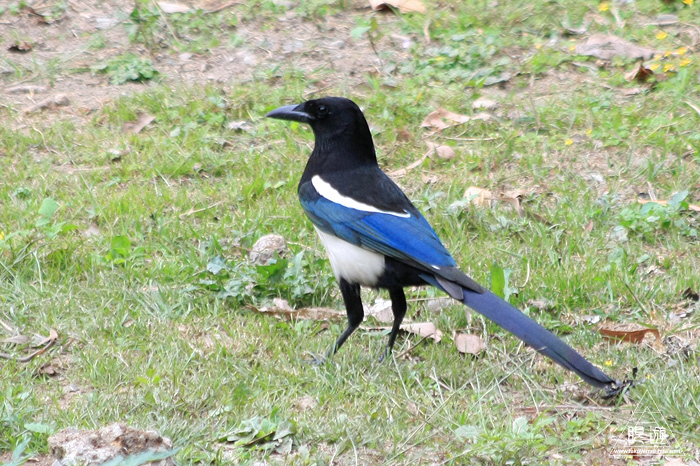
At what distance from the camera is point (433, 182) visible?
4922mm

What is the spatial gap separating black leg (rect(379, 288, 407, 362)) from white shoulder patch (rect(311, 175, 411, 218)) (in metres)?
0.29

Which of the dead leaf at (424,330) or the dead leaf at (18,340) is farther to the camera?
the dead leaf at (424,330)

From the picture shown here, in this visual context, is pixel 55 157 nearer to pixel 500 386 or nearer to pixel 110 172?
pixel 110 172

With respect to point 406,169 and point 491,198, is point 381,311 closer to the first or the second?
point 491,198

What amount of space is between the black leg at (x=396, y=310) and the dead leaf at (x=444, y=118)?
2.06 meters

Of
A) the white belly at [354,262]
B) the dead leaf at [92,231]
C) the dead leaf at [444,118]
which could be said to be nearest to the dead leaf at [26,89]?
the dead leaf at [92,231]

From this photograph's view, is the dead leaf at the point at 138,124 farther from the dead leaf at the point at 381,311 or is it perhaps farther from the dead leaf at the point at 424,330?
the dead leaf at the point at 424,330

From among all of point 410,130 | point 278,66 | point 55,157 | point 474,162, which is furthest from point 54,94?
point 474,162

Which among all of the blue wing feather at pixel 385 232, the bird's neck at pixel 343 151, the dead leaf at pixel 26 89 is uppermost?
the bird's neck at pixel 343 151

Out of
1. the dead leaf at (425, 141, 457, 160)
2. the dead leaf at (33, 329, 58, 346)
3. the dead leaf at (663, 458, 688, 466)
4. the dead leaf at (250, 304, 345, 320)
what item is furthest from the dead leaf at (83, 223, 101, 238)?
the dead leaf at (663, 458, 688, 466)

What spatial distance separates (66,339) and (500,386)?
164cm

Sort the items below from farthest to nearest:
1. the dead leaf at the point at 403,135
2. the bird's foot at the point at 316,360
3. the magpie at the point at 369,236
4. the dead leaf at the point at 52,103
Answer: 1. the dead leaf at the point at 52,103
2. the dead leaf at the point at 403,135
3. the bird's foot at the point at 316,360
4. the magpie at the point at 369,236

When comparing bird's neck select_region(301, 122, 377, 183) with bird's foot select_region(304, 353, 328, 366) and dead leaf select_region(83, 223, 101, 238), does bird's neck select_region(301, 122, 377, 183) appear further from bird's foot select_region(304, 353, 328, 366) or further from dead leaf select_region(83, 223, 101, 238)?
dead leaf select_region(83, 223, 101, 238)

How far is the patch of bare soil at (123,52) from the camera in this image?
582 centimetres
